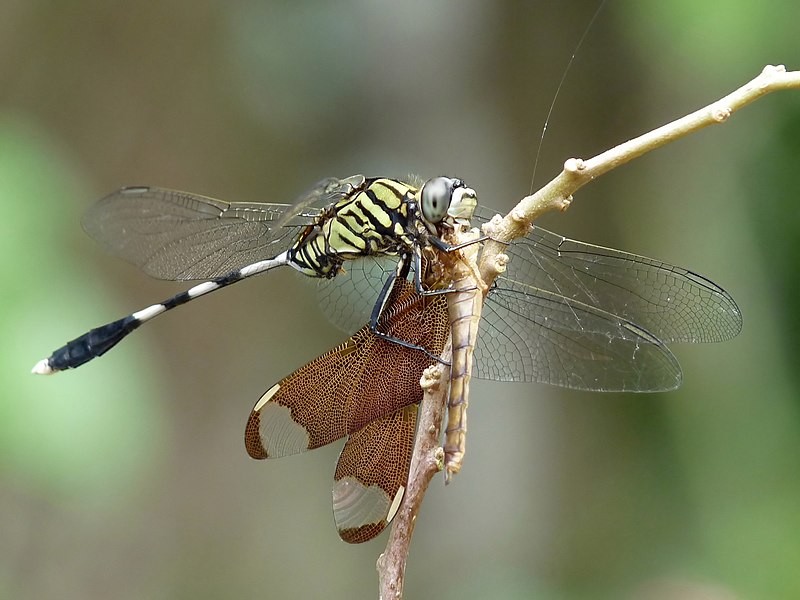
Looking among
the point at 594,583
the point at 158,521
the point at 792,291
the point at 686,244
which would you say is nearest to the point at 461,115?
the point at 686,244

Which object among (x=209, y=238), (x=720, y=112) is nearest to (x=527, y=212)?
(x=720, y=112)

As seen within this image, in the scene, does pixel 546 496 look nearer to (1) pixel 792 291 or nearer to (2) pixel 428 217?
(1) pixel 792 291

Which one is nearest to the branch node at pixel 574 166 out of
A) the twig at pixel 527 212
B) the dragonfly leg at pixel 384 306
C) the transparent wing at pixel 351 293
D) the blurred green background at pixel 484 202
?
the twig at pixel 527 212

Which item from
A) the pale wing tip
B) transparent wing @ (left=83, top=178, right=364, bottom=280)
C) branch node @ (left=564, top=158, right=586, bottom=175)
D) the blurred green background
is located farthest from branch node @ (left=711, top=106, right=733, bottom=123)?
the blurred green background

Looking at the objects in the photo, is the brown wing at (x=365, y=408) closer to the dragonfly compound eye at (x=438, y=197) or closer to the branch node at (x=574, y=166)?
the dragonfly compound eye at (x=438, y=197)

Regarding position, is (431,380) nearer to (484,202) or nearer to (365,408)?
(365,408)

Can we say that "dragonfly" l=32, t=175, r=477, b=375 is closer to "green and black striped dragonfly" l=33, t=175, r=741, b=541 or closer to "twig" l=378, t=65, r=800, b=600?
"green and black striped dragonfly" l=33, t=175, r=741, b=541
